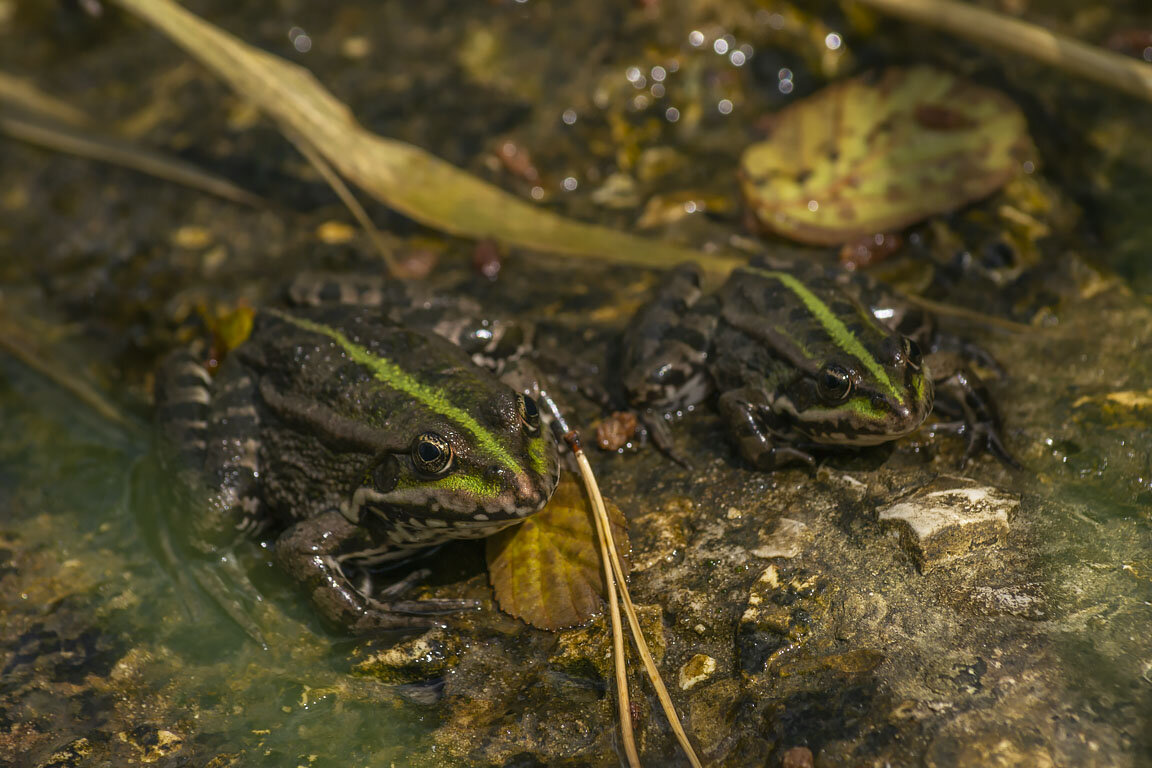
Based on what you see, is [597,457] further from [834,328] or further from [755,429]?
[834,328]

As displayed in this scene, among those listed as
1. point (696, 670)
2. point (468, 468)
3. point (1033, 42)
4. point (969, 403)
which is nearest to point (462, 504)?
point (468, 468)

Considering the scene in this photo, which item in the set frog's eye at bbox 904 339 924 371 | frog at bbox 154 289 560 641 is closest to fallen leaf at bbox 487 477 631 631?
frog at bbox 154 289 560 641

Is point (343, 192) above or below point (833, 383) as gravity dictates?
above

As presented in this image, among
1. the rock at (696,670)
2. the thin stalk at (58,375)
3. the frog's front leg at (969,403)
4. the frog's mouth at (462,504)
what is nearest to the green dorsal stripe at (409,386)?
the frog's mouth at (462,504)

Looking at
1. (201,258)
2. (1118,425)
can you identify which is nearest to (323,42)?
(201,258)

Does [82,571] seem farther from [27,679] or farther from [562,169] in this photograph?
[562,169]
